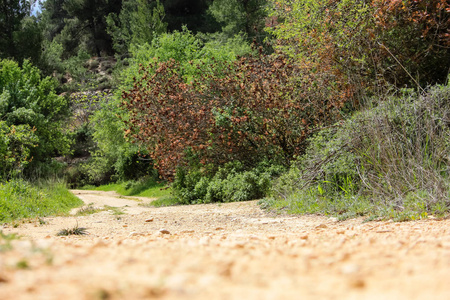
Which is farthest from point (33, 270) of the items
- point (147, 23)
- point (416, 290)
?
point (147, 23)

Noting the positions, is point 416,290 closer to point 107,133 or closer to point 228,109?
point 228,109

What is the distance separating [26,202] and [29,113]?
13.1 meters

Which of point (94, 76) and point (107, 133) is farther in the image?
point (94, 76)

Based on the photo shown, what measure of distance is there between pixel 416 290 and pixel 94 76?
147 feet

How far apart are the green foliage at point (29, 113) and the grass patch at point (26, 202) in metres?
5.21

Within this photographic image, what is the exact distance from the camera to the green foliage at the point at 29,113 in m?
17.7

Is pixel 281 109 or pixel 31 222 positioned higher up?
pixel 281 109

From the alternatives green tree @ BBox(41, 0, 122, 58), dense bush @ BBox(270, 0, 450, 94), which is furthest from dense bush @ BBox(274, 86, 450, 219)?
green tree @ BBox(41, 0, 122, 58)

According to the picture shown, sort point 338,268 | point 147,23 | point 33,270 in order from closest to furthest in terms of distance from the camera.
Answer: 1. point 33,270
2. point 338,268
3. point 147,23

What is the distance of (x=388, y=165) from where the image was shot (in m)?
5.59

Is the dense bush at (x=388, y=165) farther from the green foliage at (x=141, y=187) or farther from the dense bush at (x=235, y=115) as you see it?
the green foliage at (x=141, y=187)

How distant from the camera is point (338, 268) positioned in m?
1.75

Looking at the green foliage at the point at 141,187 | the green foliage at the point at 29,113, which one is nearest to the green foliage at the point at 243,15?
the green foliage at the point at 141,187

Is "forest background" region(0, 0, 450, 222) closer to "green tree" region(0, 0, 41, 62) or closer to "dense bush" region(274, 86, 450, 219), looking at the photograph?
"dense bush" region(274, 86, 450, 219)
